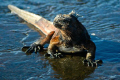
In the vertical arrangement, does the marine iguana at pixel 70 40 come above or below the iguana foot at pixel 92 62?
above

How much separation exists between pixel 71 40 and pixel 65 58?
52 centimetres

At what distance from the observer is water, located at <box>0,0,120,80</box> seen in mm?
4637

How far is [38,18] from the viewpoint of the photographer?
845 centimetres

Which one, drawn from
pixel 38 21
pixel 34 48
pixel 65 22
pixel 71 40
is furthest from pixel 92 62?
pixel 38 21

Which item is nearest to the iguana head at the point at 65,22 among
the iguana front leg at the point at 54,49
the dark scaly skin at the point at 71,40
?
the dark scaly skin at the point at 71,40

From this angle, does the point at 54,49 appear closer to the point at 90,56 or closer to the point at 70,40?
the point at 70,40

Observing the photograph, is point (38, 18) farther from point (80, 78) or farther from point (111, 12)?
point (80, 78)

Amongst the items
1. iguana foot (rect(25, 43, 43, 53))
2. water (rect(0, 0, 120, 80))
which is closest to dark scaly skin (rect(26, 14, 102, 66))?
water (rect(0, 0, 120, 80))

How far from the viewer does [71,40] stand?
5309 millimetres

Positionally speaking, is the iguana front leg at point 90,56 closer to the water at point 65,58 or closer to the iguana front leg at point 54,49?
the water at point 65,58

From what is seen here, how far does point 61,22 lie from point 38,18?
386 centimetres

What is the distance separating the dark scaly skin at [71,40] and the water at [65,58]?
0.22 m

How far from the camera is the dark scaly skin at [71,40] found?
15.9ft

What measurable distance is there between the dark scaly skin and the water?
0.72 ft
